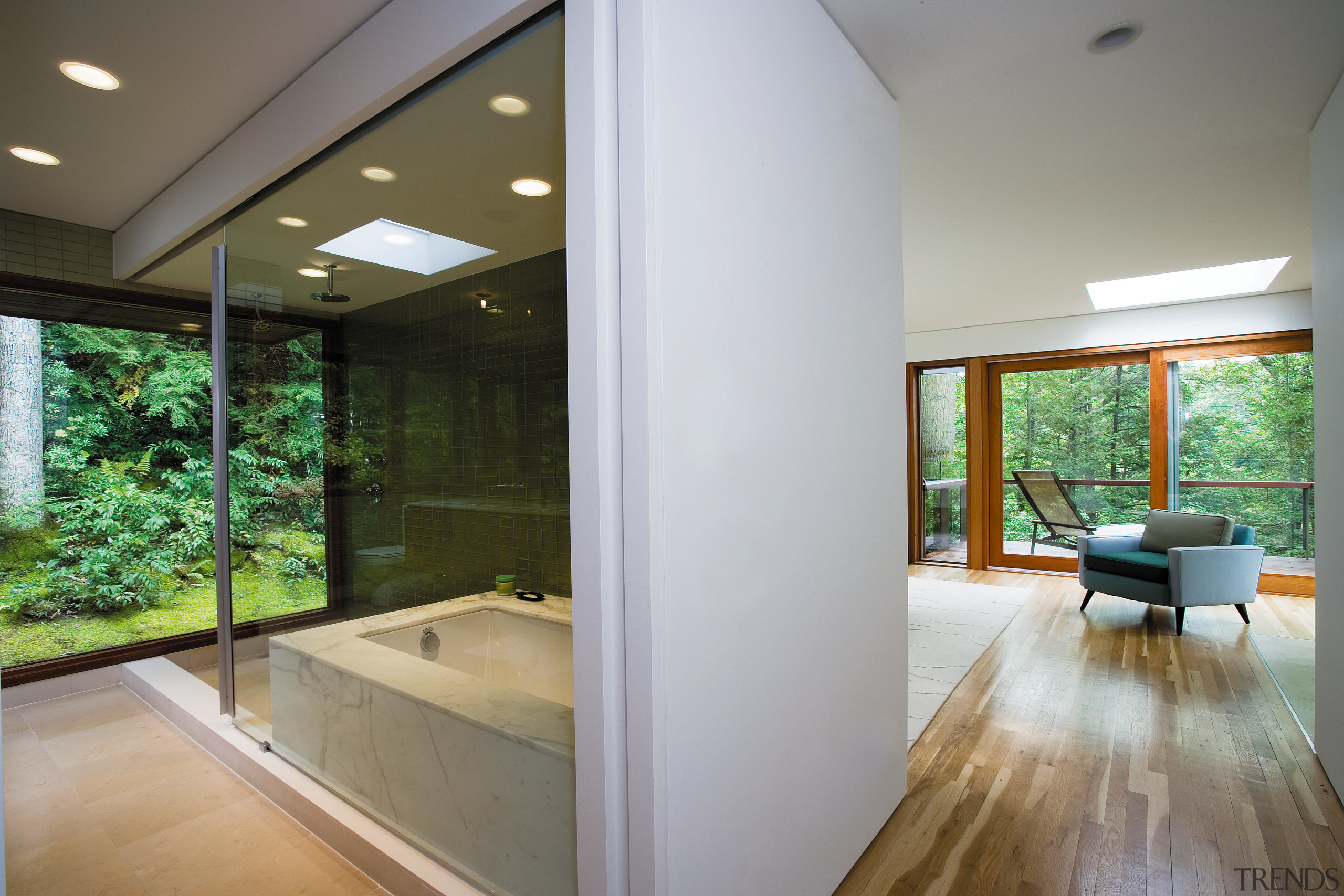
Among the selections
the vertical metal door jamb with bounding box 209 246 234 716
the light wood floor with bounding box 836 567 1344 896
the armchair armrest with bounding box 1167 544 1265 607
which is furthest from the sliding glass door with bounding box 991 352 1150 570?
the vertical metal door jamb with bounding box 209 246 234 716

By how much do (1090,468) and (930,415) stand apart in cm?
148

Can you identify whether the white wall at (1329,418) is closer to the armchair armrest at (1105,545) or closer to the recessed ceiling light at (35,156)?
the armchair armrest at (1105,545)

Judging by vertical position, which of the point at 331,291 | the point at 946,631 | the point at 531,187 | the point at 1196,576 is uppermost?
the point at 531,187

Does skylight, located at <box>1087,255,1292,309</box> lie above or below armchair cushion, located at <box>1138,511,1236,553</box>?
above

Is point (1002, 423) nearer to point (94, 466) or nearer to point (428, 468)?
point (428, 468)

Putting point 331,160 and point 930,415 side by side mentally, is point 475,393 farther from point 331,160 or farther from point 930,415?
point 930,415

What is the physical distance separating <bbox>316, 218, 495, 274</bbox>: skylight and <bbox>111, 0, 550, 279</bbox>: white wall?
0.32m

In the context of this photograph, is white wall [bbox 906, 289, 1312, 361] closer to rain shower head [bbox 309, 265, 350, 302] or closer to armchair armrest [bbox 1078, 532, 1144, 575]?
armchair armrest [bbox 1078, 532, 1144, 575]

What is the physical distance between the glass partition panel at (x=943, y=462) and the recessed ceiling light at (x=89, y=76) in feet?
20.8

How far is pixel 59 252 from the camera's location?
3.24 meters

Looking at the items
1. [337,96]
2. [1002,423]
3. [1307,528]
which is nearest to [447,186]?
[337,96]

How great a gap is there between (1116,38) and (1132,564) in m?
3.62

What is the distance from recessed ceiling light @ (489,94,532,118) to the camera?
1536mm

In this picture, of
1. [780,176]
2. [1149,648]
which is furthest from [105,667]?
[1149,648]
